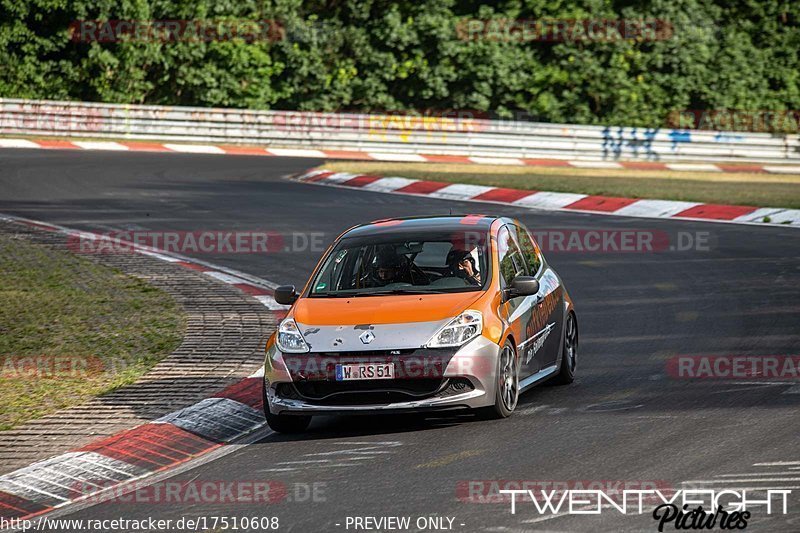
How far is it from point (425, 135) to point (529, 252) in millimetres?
25026

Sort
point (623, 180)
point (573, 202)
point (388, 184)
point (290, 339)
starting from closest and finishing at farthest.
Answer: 1. point (290, 339)
2. point (573, 202)
3. point (388, 184)
4. point (623, 180)

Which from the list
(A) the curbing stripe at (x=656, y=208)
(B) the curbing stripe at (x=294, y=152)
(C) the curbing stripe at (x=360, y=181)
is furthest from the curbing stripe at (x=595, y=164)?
(A) the curbing stripe at (x=656, y=208)

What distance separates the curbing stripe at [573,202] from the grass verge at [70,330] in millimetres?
8769

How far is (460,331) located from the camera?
8.95m

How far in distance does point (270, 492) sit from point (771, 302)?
7.49 m

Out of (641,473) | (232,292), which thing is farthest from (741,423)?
(232,292)

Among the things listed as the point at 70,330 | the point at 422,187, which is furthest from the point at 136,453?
the point at 422,187

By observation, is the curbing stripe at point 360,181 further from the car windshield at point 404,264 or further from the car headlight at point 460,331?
the car headlight at point 460,331

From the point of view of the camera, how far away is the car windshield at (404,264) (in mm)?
9758

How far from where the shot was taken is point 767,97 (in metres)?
42.1

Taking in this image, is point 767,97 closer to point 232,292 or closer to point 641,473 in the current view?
point 232,292

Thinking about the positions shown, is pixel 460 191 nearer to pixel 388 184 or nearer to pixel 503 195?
pixel 503 195

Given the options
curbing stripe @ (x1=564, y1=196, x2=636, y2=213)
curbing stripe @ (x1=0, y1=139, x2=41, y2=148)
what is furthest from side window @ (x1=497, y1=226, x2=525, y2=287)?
curbing stripe @ (x1=0, y1=139, x2=41, y2=148)

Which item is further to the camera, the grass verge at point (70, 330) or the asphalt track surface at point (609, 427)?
the grass verge at point (70, 330)
